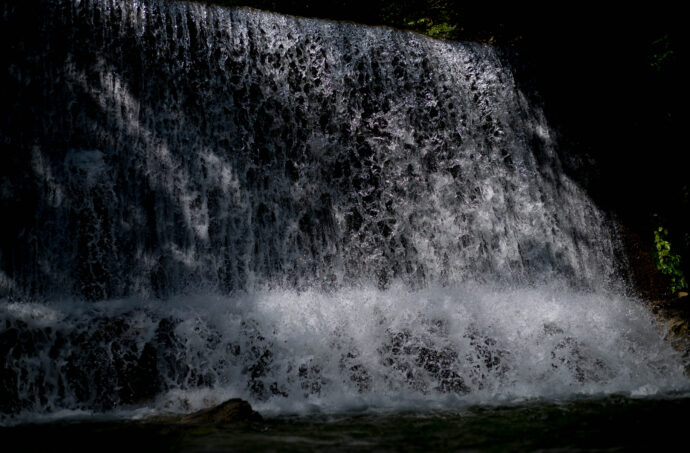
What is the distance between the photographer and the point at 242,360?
5426mm

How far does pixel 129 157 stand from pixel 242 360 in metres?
2.94

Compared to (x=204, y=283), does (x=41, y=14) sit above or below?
above

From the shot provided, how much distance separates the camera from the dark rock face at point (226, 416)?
3906 mm

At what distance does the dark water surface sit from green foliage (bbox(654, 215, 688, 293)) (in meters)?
4.22

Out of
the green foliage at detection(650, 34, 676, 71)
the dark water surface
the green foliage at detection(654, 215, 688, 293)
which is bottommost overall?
the dark water surface

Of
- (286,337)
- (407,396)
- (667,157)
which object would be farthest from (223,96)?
(667,157)

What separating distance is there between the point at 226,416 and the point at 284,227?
11.6 feet

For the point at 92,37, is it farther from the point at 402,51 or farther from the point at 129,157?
the point at 402,51

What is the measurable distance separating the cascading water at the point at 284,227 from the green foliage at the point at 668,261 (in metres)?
0.65

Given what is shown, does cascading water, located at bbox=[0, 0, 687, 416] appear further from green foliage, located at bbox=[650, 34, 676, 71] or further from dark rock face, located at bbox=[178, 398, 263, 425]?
green foliage, located at bbox=[650, 34, 676, 71]

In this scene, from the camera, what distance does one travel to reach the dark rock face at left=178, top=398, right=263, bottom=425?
154 inches

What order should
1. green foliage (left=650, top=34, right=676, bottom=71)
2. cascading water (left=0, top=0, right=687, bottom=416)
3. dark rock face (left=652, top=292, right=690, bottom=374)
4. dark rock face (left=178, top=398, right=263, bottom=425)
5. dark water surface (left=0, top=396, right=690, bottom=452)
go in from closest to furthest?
dark water surface (left=0, top=396, right=690, bottom=452)
dark rock face (left=178, top=398, right=263, bottom=425)
cascading water (left=0, top=0, right=687, bottom=416)
dark rock face (left=652, top=292, right=690, bottom=374)
green foliage (left=650, top=34, right=676, bottom=71)

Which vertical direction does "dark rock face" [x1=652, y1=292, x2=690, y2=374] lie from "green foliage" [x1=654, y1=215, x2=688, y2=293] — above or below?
below

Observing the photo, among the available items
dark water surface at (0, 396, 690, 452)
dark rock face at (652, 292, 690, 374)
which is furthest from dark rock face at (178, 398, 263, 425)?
dark rock face at (652, 292, 690, 374)
